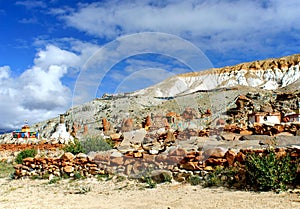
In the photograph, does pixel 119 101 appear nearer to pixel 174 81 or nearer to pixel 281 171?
pixel 174 81

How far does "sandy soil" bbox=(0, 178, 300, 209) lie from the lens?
5.71 m

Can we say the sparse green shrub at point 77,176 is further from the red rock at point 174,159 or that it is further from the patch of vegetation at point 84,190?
the red rock at point 174,159

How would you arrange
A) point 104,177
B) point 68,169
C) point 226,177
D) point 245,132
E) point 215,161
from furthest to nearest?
point 245,132
point 68,169
point 104,177
point 215,161
point 226,177

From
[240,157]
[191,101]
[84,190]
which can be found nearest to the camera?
[240,157]

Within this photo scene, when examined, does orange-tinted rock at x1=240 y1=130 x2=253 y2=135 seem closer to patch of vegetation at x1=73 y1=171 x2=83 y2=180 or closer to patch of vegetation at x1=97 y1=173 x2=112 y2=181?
patch of vegetation at x1=97 y1=173 x2=112 y2=181

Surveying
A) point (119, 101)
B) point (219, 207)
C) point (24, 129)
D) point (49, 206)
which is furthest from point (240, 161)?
point (119, 101)

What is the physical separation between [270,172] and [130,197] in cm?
284

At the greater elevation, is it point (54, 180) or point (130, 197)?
point (54, 180)

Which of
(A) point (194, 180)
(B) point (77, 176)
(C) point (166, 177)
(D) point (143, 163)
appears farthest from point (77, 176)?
(A) point (194, 180)

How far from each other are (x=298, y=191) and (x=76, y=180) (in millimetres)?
5573

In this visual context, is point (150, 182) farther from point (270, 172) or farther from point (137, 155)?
point (270, 172)

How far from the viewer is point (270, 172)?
20.7ft

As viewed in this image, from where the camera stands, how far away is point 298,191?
5988 millimetres

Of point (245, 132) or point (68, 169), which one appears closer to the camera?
point (68, 169)
